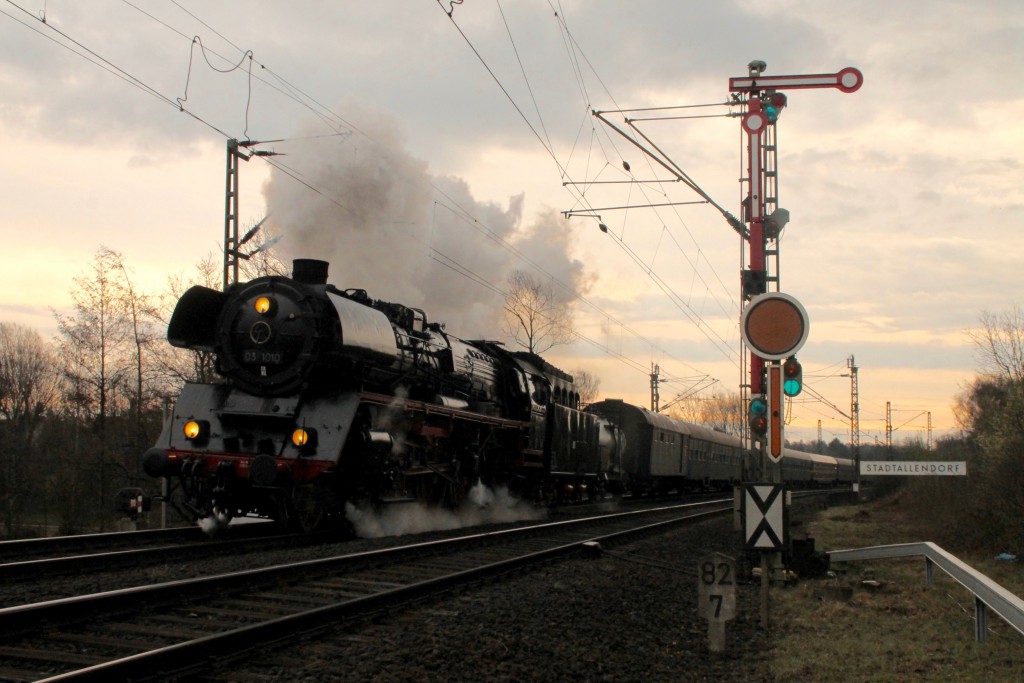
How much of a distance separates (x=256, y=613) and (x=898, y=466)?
18.1m

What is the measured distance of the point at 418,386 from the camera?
14.8 meters

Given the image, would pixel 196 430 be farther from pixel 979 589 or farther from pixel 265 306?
pixel 979 589

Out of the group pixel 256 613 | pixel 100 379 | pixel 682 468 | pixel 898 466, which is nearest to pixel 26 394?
pixel 100 379

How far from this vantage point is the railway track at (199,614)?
5102mm

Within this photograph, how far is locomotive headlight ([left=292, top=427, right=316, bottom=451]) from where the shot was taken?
11828 millimetres

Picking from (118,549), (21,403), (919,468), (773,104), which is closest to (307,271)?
(118,549)

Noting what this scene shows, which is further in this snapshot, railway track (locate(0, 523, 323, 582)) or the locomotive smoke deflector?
the locomotive smoke deflector

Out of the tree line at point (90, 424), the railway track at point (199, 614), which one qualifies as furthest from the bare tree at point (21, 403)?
the railway track at point (199, 614)

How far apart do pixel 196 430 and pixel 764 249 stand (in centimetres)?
925

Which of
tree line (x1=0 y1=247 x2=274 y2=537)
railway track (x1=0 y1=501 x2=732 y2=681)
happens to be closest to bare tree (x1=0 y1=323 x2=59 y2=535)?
tree line (x1=0 y1=247 x2=274 y2=537)

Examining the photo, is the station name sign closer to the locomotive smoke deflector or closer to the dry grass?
the dry grass

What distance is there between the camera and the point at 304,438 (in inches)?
467

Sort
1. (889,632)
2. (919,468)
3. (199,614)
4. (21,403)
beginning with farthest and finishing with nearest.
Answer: (21,403)
(919,468)
(889,632)
(199,614)

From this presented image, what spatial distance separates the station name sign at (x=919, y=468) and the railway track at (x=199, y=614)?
42.2ft
